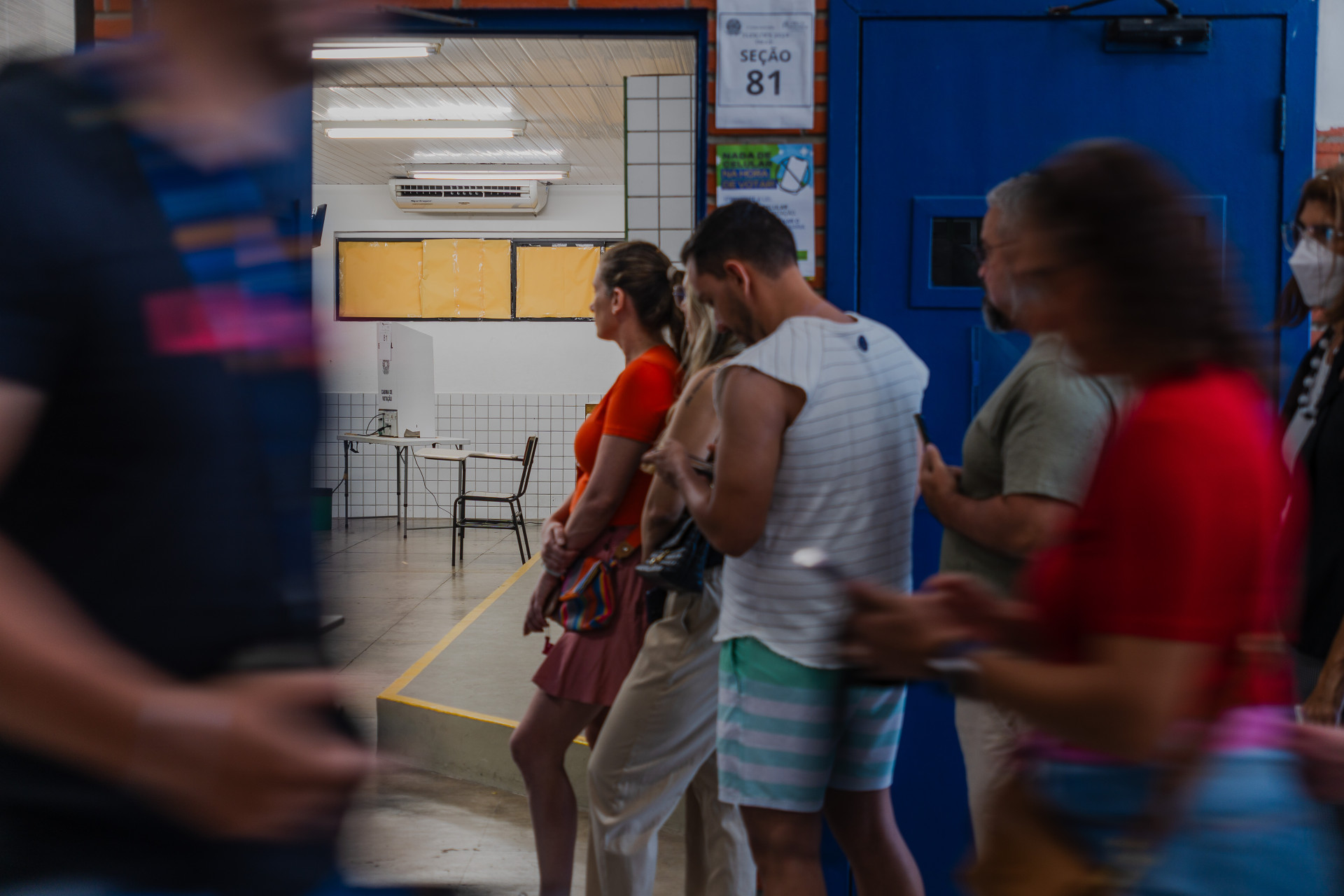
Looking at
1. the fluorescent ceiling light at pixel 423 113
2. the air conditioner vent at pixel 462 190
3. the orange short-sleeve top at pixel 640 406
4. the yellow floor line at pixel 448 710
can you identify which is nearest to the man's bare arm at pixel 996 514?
the orange short-sleeve top at pixel 640 406

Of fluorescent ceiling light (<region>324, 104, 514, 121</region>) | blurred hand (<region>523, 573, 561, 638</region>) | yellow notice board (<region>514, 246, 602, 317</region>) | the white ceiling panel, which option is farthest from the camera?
yellow notice board (<region>514, 246, 602, 317</region>)

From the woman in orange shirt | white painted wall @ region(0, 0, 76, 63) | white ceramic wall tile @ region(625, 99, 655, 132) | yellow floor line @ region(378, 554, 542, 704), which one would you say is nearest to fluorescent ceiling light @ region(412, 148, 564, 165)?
yellow floor line @ region(378, 554, 542, 704)

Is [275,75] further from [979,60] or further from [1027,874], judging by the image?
[979,60]

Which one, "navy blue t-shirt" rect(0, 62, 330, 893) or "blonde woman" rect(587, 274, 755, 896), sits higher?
"navy blue t-shirt" rect(0, 62, 330, 893)

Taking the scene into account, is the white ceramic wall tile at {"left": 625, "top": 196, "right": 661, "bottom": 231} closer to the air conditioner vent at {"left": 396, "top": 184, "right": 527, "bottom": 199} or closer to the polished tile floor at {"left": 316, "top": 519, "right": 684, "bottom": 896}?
the polished tile floor at {"left": 316, "top": 519, "right": 684, "bottom": 896}

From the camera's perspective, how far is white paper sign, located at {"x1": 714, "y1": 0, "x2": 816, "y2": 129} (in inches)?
98.7

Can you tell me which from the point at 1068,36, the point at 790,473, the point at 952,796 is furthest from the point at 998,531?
the point at 1068,36

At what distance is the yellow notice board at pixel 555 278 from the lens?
34.6 ft

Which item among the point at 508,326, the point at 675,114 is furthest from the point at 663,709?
the point at 508,326

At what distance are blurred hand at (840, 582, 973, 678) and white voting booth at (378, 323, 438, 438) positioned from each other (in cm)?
832

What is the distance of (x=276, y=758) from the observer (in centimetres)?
52

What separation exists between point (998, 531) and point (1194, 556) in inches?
33.4

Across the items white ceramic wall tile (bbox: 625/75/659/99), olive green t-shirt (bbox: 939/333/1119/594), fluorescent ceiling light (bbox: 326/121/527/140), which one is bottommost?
olive green t-shirt (bbox: 939/333/1119/594)

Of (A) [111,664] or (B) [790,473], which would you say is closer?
(A) [111,664]
